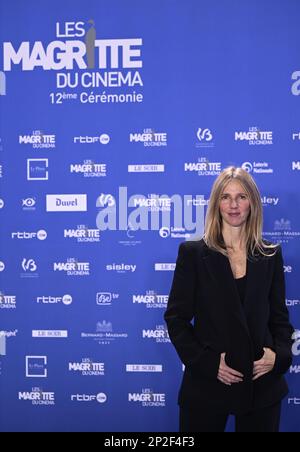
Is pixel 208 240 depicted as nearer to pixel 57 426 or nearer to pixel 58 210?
pixel 58 210

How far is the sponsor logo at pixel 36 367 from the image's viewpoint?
11.3 feet

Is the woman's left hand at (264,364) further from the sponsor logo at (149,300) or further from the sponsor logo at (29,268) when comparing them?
the sponsor logo at (29,268)

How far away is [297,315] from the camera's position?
3.31 metres

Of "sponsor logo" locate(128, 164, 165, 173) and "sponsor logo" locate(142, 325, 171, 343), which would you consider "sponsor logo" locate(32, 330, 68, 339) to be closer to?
"sponsor logo" locate(142, 325, 171, 343)

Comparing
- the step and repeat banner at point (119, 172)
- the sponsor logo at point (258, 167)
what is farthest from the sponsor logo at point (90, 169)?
the sponsor logo at point (258, 167)

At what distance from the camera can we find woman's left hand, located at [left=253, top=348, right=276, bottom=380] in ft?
7.68

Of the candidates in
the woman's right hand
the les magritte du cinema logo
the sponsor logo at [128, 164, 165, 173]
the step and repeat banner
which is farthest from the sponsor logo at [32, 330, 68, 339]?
the les magritte du cinema logo

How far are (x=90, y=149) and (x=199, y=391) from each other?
174cm

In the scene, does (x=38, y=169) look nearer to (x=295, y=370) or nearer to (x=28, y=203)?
(x=28, y=203)

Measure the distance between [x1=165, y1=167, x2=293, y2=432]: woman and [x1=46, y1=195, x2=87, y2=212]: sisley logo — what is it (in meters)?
1.17

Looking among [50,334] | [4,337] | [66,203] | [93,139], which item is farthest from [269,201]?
[4,337]

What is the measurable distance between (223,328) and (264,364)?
254 millimetres

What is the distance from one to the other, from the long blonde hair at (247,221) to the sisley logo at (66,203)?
1178 millimetres

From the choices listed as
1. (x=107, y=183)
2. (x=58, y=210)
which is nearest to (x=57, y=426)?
(x=58, y=210)
